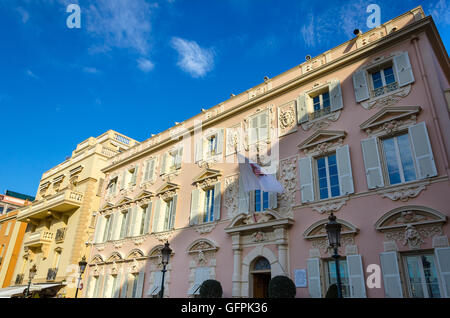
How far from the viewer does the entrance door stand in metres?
13.2

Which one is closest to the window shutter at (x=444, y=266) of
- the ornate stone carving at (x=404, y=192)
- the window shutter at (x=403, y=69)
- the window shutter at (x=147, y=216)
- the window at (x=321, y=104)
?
the ornate stone carving at (x=404, y=192)

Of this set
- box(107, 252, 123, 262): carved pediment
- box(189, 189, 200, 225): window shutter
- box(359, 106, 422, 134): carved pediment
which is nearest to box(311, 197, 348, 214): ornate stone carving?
box(359, 106, 422, 134): carved pediment

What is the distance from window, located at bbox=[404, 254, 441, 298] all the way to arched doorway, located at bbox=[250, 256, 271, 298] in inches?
202

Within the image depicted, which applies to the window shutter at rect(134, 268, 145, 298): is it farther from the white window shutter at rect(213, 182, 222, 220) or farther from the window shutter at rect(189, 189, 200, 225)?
the white window shutter at rect(213, 182, 222, 220)

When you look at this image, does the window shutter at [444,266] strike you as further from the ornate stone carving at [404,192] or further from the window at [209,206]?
the window at [209,206]

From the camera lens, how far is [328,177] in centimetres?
1236

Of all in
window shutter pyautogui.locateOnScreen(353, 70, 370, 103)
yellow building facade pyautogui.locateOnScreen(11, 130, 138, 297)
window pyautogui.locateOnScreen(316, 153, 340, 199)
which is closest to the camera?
window pyautogui.locateOnScreen(316, 153, 340, 199)

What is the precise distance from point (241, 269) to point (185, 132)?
9.32 meters

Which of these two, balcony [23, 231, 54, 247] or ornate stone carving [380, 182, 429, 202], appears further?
balcony [23, 231, 54, 247]

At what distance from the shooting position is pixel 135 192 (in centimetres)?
2122

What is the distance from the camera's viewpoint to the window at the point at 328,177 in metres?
12.1

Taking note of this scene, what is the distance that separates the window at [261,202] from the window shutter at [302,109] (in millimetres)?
3467
